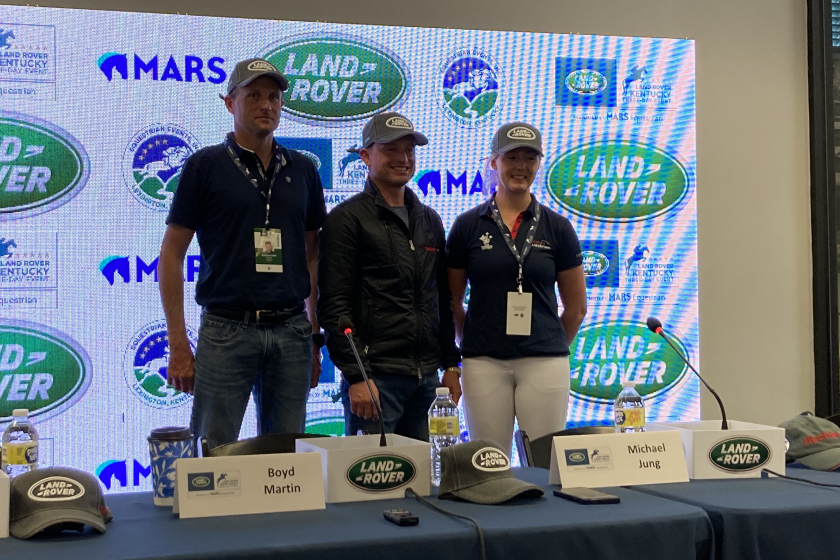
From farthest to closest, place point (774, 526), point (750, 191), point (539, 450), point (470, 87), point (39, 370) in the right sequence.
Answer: point (750, 191)
point (470, 87)
point (39, 370)
point (539, 450)
point (774, 526)

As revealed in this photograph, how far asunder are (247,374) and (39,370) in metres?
1.22

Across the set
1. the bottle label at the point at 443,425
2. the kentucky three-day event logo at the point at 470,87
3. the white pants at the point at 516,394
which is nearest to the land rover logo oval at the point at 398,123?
the white pants at the point at 516,394

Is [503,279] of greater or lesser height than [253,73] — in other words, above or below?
below

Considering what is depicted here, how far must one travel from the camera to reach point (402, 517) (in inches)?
52.2

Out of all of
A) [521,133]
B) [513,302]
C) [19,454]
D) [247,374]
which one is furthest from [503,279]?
[19,454]

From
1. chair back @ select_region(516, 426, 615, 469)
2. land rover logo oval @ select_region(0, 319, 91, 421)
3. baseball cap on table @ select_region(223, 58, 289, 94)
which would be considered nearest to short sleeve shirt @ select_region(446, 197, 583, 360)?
chair back @ select_region(516, 426, 615, 469)

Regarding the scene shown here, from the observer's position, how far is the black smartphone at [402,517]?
4.33ft

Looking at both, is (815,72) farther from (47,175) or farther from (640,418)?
(47,175)

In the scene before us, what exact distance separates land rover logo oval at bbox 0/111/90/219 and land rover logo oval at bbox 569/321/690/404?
2.24 m

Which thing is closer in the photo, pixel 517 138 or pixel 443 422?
pixel 443 422

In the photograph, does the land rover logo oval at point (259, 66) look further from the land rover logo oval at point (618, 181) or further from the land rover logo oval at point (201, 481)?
the land rover logo oval at point (618, 181)

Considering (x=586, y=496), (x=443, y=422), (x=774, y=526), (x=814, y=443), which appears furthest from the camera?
(x=443, y=422)

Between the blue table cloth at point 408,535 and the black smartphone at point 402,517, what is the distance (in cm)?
1

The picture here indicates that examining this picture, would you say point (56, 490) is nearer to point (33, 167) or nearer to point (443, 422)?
point (443, 422)
